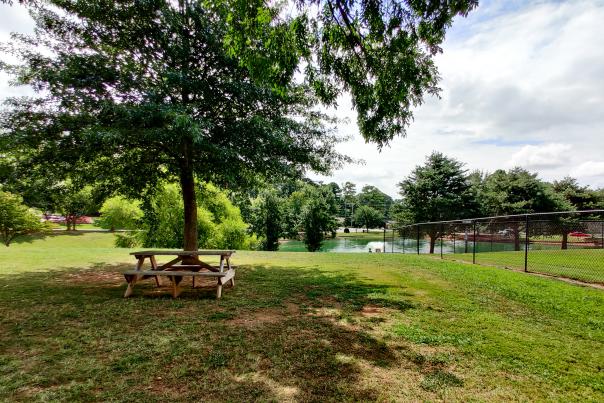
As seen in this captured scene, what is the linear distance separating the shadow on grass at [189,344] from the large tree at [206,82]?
305 cm

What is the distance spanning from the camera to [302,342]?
3.82 meters

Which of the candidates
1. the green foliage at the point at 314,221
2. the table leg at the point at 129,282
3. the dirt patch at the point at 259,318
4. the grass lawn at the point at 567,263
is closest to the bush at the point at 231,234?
the green foliage at the point at 314,221

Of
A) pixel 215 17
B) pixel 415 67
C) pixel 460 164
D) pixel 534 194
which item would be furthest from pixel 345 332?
pixel 534 194

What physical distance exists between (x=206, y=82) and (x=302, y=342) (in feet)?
21.2

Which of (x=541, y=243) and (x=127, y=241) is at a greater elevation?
(x=541, y=243)

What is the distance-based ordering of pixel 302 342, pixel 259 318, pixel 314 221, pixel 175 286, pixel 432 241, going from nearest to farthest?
pixel 302 342 → pixel 259 318 → pixel 175 286 → pixel 432 241 → pixel 314 221

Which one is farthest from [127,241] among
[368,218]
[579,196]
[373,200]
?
[373,200]

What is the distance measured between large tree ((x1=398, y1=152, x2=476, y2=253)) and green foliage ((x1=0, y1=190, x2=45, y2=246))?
2876cm

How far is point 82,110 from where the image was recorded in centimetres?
692

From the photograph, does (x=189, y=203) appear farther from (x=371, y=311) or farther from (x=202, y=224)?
(x=202, y=224)

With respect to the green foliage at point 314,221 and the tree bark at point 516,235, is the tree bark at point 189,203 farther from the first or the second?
the green foliage at point 314,221

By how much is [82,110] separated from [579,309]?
10216mm

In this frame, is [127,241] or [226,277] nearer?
[226,277]

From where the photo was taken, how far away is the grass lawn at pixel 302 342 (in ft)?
9.25
